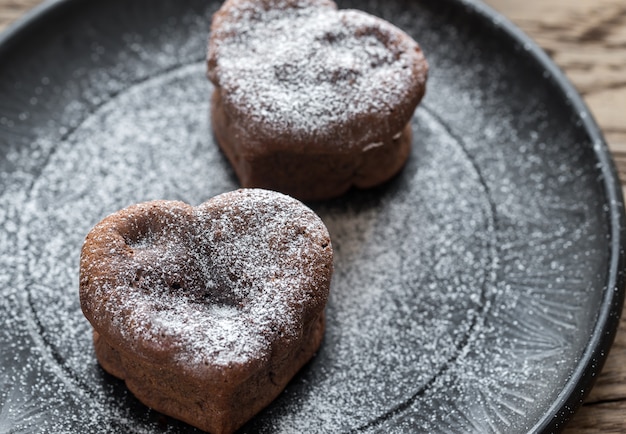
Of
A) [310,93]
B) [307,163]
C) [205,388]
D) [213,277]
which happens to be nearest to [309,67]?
[310,93]

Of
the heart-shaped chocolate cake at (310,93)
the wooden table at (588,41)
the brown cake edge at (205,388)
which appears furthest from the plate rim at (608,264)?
the brown cake edge at (205,388)

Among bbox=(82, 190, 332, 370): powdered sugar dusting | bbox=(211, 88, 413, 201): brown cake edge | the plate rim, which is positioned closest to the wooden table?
the plate rim

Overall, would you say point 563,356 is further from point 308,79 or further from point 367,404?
point 308,79

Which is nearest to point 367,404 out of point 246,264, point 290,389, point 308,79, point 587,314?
point 290,389

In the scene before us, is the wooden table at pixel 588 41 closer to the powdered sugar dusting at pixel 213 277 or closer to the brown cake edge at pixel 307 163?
the brown cake edge at pixel 307 163

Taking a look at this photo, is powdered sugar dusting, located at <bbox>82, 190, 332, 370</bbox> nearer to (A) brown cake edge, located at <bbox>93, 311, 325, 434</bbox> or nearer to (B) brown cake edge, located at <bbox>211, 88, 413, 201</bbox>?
(A) brown cake edge, located at <bbox>93, 311, 325, 434</bbox>
